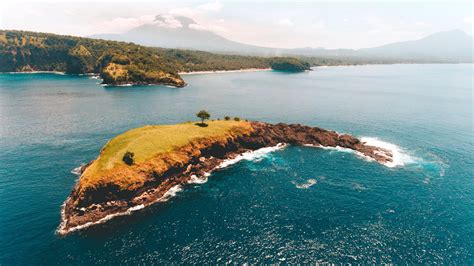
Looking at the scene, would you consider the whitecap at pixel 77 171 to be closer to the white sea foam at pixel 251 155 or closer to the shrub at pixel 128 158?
the shrub at pixel 128 158

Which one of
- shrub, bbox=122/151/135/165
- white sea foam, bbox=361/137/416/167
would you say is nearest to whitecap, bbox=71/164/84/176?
shrub, bbox=122/151/135/165

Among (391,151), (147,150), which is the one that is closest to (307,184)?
(147,150)

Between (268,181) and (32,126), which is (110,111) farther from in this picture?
(268,181)

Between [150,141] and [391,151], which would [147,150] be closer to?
[150,141]

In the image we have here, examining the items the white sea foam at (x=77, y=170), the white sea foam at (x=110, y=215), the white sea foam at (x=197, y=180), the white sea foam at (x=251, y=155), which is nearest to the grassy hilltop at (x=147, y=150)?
the white sea foam at (x=110, y=215)

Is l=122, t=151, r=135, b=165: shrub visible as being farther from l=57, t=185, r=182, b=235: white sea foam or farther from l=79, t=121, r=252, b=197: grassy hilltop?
l=57, t=185, r=182, b=235: white sea foam

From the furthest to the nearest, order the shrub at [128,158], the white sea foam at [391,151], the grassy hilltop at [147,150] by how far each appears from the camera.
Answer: the white sea foam at [391,151] < the shrub at [128,158] < the grassy hilltop at [147,150]
